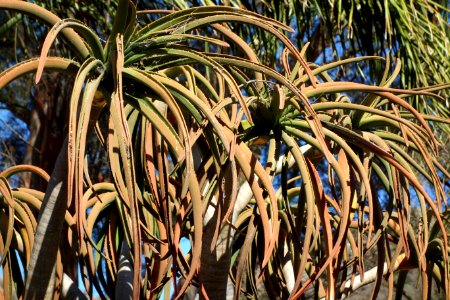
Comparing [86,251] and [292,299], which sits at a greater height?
[86,251]

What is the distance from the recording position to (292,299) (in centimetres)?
182

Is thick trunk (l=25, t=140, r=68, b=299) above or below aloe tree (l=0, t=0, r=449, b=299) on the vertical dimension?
below

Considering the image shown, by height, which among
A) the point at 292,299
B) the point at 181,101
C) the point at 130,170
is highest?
the point at 181,101

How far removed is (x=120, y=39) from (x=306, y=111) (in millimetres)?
477

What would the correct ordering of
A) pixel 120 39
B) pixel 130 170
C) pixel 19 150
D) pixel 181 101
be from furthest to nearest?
1. pixel 19 150
2. pixel 181 101
3. pixel 120 39
4. pixel 130 170

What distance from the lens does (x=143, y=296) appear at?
2.36 metres

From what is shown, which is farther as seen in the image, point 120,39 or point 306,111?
point 306,111

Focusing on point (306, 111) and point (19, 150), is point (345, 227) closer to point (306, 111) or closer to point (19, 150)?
point (306, 111)

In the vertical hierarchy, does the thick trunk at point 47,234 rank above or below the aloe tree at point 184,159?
below

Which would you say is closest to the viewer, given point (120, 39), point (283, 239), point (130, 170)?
point (130, 170)

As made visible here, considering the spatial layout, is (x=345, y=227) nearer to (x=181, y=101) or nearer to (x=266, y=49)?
(x=181, y=101)

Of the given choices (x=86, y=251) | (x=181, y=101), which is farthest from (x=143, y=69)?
(x=86, y=251)

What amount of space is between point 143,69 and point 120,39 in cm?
17

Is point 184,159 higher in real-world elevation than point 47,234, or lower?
higher
